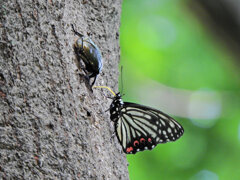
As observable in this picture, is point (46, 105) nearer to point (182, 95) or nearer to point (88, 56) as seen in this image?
point (88, 56)

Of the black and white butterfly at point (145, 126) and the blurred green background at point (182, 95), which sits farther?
the blurred green background at point (182, 95)

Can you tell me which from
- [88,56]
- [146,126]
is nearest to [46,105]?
[88,56]

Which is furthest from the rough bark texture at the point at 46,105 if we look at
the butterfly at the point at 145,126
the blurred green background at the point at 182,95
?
the blurred green background at the point at 182,95

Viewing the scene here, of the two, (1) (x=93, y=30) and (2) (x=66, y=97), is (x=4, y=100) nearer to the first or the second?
(2) (x=66, y=97)

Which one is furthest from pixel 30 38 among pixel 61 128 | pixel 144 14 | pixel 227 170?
pixel 144 14

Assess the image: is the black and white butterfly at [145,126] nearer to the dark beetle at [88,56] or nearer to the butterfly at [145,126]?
the butterfly at [145,126]

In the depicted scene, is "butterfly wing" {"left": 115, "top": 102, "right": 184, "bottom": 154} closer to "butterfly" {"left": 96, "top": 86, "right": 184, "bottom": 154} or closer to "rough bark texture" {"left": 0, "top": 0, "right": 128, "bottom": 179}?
"butterfly" {"left": 96, "top": 86, "right": 184, "bottom": 154}
